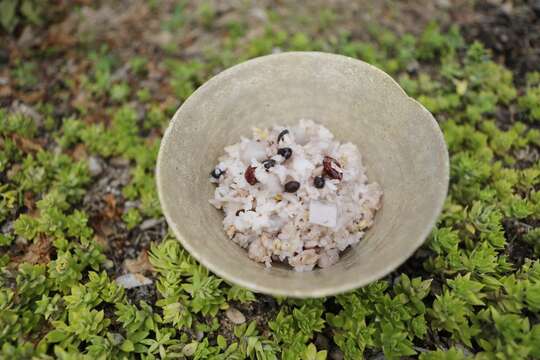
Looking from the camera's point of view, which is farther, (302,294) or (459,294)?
(459,294)

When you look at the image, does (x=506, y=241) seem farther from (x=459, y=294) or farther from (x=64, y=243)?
(x=64, y=243)

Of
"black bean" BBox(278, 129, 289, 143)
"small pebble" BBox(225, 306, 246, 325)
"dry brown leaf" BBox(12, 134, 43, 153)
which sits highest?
"black bean" BBox(278, 129, 289, 143)

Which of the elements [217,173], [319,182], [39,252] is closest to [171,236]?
[217,173]

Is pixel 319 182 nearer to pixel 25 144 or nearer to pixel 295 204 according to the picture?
pixel 295 204

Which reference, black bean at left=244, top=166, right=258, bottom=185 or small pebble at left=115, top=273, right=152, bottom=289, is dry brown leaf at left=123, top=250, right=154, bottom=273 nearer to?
small pebble at left=115, top=273, right=152, bottom=289

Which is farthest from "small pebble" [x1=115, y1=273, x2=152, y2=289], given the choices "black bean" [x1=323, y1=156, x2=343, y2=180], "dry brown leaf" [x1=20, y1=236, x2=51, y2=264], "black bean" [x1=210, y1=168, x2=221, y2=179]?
"black bean" [x1=323, y1=156, x2=343, y2=180]

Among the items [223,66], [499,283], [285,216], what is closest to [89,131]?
[223,66]

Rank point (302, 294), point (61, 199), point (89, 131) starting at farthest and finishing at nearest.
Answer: point (89, 131)
point (61, 199)
point (302, 294)
